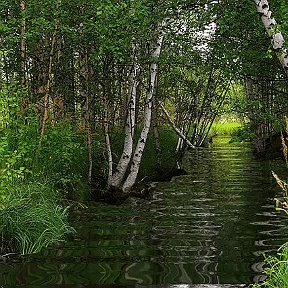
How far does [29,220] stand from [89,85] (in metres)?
6.29

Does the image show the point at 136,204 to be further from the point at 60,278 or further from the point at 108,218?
the point at 60,278

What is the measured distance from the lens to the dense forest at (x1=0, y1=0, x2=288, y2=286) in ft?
28.6

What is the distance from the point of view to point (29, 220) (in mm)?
8195

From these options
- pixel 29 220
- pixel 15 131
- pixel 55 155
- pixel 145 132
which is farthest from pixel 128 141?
pixel 29 220

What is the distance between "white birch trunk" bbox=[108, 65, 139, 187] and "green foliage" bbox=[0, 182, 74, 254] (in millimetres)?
4437

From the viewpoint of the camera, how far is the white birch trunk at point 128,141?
13.8 m

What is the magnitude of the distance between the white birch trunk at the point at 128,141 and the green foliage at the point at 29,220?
444cm

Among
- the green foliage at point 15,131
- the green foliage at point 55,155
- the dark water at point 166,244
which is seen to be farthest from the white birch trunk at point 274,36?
the green foliage at point 15,131

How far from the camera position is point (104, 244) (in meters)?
8.41

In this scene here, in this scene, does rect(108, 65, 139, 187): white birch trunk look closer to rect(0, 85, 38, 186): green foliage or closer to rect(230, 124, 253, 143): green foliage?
rect(0, 85, 38, 186): green foliage

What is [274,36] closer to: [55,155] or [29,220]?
[55,155]

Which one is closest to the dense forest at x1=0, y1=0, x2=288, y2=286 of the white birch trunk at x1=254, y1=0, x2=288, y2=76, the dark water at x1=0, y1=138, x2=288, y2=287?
the white birch trunk at x1=254, y1=0, x2=288, y2=76

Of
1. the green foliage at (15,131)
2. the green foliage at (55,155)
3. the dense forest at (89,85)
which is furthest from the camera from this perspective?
the green foliage at (55,155)

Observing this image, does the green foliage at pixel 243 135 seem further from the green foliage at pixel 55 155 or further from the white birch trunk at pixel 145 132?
the green foliage at pixel 55 155
